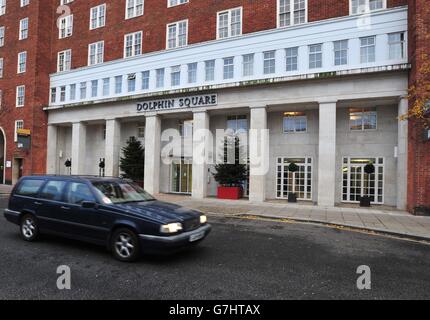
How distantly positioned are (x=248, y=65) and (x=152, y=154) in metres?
8.82

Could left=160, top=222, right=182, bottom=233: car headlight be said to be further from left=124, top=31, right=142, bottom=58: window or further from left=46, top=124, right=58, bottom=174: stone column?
left=46, top=124, right=58, bottom=174: stone column

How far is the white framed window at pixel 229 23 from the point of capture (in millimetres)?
17906

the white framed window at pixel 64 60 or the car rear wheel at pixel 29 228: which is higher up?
the white framed window at pixel 64 60

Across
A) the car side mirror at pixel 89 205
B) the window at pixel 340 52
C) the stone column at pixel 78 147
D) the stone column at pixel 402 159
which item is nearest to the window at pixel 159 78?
the stone column at pixel 78 147

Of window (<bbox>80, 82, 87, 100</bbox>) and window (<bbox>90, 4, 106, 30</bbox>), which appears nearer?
window (<bbox>90, 4, 106, 30</bbox>)

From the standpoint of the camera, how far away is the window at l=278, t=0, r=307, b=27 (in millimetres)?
16234

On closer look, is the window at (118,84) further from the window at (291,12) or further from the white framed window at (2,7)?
the white framed window at (2,7)

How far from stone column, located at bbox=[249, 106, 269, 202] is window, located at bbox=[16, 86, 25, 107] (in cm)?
2173

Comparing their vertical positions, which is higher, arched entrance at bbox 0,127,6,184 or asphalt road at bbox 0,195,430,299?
arched entrance at bbox 0,127,6,184

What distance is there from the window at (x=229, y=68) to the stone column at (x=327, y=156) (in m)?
5.93

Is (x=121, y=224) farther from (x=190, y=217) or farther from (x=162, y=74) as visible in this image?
(x=162, y=74)

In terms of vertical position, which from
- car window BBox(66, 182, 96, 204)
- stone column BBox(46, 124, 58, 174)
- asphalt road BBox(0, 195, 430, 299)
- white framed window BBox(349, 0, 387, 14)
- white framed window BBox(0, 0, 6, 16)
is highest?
white framed window BBox(0, 0, 6, 16)

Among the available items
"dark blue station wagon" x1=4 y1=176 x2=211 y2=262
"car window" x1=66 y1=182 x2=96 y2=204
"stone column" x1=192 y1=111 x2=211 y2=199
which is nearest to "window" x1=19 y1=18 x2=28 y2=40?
"stone column" x1=192 y1=111 x2=211 y2=199

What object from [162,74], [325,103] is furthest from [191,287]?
[162,74]
